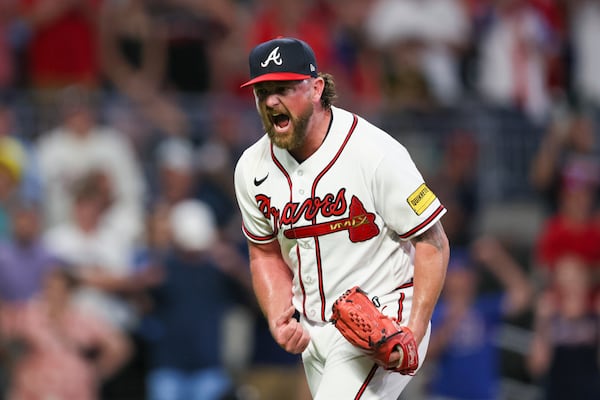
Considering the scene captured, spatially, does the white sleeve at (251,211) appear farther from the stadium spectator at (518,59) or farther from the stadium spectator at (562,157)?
the stadium spectator at (518,59)

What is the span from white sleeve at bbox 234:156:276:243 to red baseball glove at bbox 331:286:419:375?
2.06 ft

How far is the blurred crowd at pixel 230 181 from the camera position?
10.0 meters

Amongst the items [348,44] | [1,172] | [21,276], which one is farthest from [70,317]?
[348,44]

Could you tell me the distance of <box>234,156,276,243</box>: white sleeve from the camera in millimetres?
5570

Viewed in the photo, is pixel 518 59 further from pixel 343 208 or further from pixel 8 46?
pixel 343 208

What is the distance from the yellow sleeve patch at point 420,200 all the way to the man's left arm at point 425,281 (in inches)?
5.5

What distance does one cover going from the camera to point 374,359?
5.16m

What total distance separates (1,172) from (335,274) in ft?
18.7

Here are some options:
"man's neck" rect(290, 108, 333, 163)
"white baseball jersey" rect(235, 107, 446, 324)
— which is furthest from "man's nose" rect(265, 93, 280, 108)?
"white baseball jersey" rect(235, 107, 446, 324)

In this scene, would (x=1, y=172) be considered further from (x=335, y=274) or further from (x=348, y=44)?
(x=335, y=274)

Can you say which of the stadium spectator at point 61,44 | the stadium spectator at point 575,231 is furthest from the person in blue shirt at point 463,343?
the stadium spectator at point 61,44

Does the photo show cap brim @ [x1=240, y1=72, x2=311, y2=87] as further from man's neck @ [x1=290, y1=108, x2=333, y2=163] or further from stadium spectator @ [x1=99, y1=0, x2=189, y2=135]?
stadium spectator @ [x1=99, y1=0, x2=189, y2=135]

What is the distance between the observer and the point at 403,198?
5.18 m

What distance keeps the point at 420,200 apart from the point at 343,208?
34 centimetres
